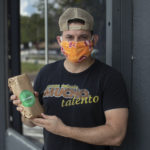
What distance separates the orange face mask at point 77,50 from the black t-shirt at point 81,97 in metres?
0.10

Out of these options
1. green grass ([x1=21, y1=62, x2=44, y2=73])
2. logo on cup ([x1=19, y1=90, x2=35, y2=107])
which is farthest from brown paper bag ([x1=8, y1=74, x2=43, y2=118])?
green grass ([x1=21, y1=62, x2=44, y2=73])

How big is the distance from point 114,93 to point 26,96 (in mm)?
567

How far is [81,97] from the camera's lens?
1621 millimetres

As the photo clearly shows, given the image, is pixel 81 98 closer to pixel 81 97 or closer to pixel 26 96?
pixel 81 97

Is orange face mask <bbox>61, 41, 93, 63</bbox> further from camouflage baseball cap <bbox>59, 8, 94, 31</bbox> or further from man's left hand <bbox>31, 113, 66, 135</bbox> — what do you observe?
man's left hand <bbox>31, 113, 66, 135</bbox>

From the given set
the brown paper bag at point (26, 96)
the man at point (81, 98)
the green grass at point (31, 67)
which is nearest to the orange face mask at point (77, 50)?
the man at point (81, 98)

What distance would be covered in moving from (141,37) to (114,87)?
1.66 feet

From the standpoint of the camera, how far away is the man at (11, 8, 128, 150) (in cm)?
149

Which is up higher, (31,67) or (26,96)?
(26,96)

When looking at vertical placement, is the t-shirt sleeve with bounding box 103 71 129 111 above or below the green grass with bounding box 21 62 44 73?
above

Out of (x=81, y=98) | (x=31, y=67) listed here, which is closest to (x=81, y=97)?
(x=81, y=98)

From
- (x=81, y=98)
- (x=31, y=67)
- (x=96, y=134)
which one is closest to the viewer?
(x=96, y=134)

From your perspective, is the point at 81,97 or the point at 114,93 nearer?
the point at 114,93

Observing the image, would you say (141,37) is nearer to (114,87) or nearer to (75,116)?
(114,87)
